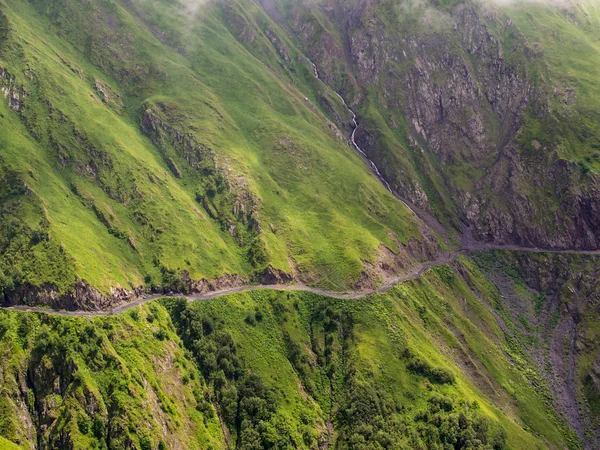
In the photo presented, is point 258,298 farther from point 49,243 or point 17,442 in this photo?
point 17,442

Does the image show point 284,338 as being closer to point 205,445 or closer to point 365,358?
point 365,358

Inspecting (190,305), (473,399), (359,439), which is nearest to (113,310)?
(190,305)

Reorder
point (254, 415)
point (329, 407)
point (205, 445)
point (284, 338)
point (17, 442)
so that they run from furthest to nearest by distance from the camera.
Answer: point (284, 338) → point (329, 407) → point (254, 415) → point (205, 445) → point (17, 442)

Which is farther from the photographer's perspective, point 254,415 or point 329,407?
point 329,407

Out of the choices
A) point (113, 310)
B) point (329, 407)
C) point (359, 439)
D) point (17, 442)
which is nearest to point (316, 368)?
point (329, 407)

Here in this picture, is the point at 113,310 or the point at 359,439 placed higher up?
the point at 359,439

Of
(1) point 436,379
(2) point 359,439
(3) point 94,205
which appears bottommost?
(3) point 94,205

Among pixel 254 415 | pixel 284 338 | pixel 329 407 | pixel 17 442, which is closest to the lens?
pixel 17 442
